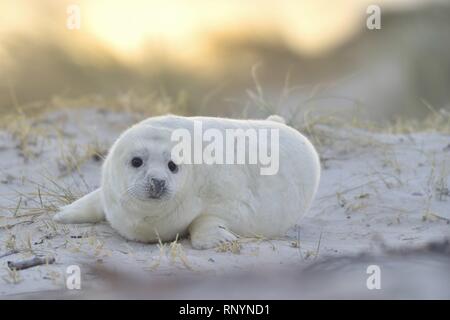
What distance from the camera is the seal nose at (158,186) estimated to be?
15.1 ft

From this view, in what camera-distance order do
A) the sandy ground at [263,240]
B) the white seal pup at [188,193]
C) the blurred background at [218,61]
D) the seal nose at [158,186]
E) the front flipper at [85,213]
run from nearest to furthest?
the sandy ground at [263,240] < the seal nose at [158,186] < the white seal pup at [188,193] < the front flipper at [85,213] < the blurred background at [218,61]

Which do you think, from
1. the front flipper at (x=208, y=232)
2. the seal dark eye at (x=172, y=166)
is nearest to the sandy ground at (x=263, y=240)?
the front flipper at (x=208, y=232)

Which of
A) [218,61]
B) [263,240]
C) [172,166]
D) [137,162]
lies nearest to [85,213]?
[137,162]

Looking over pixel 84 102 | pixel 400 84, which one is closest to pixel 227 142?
pixel 84 102

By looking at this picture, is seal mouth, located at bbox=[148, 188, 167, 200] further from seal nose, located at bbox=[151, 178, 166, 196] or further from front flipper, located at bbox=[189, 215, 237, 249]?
front flipper, located at bbox=[189, 215, 237, 249]

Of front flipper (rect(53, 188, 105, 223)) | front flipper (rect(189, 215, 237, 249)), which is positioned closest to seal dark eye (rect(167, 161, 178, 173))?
front flipper (rect(189, 215, 237, 249))

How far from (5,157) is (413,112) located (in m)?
8.89

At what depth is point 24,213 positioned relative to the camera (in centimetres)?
557

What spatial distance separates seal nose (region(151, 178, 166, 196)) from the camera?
15.1 ft

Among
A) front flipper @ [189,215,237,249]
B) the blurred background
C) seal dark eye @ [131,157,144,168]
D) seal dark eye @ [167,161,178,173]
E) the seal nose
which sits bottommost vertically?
Result: front flipper @ [189,215,237,249]

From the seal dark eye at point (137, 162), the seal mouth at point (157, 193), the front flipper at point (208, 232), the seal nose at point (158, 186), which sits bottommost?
the front flipper at point (208, 232)

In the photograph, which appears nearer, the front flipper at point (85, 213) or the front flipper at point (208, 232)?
the front flipper at point (208, 232)

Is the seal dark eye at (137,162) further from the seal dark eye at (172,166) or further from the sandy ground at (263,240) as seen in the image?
the sandy ground at (263,240)

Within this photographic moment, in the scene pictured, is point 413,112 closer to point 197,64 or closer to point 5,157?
point 197,64
